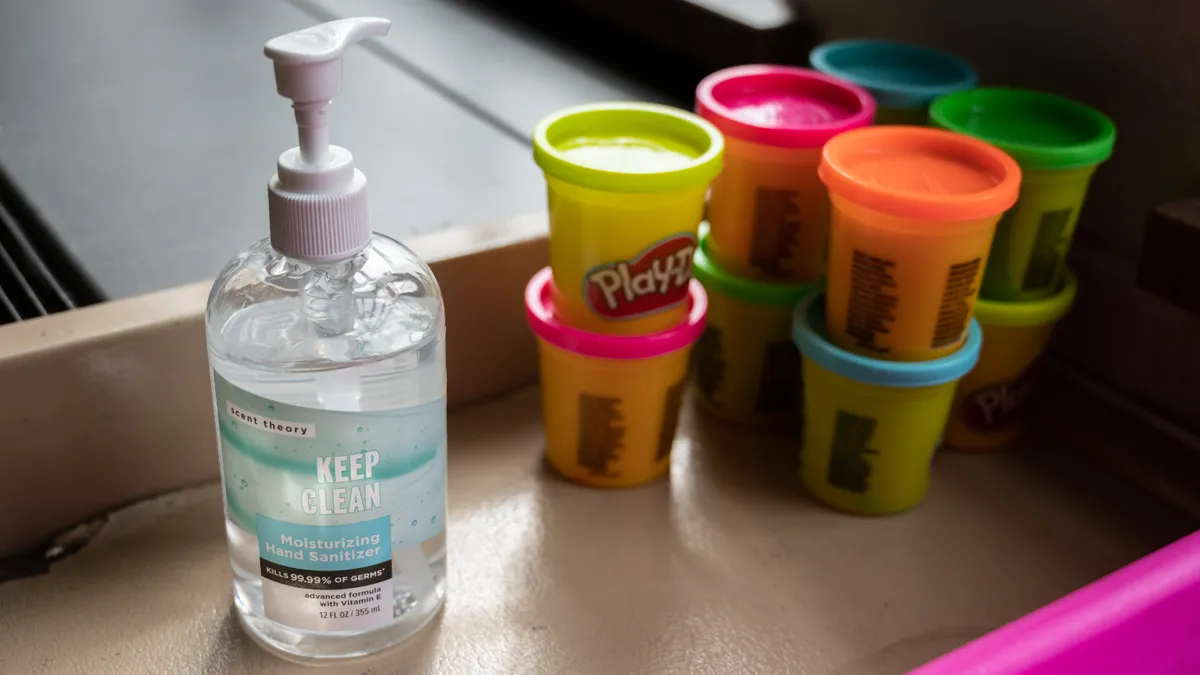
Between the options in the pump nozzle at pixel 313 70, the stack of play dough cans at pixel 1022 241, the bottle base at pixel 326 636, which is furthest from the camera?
the stack of play dough cans at pixel 1022 241

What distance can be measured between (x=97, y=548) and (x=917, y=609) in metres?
0.45

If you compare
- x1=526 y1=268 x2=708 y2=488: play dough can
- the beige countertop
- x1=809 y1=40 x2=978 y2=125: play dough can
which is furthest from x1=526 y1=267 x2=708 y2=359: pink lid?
x1=809 y1=40 x2=978 y2=125: play dough can

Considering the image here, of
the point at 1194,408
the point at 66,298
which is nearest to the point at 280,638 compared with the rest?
the point at 66,298

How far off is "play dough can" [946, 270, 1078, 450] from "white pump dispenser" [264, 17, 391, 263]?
404mm

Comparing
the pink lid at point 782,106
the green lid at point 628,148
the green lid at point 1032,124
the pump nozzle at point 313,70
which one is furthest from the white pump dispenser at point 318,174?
the green lid at point 1032,124

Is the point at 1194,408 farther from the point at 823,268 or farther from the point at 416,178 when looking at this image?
the point at 416,178

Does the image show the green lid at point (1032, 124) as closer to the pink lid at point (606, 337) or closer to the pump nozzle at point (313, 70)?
the pink lid at point (606, 337)

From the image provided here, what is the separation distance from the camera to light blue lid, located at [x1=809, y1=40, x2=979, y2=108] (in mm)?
745

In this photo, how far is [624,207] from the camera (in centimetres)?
58

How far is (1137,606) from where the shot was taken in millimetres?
484

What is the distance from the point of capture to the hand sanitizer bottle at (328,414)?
0.47 metres

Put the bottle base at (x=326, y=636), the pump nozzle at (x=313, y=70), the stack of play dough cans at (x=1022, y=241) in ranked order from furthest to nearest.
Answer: the stack of play dough cans at (x=1022, y=241) < the bottle base at (x=326, y=636) < the pump nozzle at (x=313, y=70)

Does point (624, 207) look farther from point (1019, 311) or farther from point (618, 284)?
point (1019, 311)

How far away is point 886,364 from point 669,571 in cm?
17
